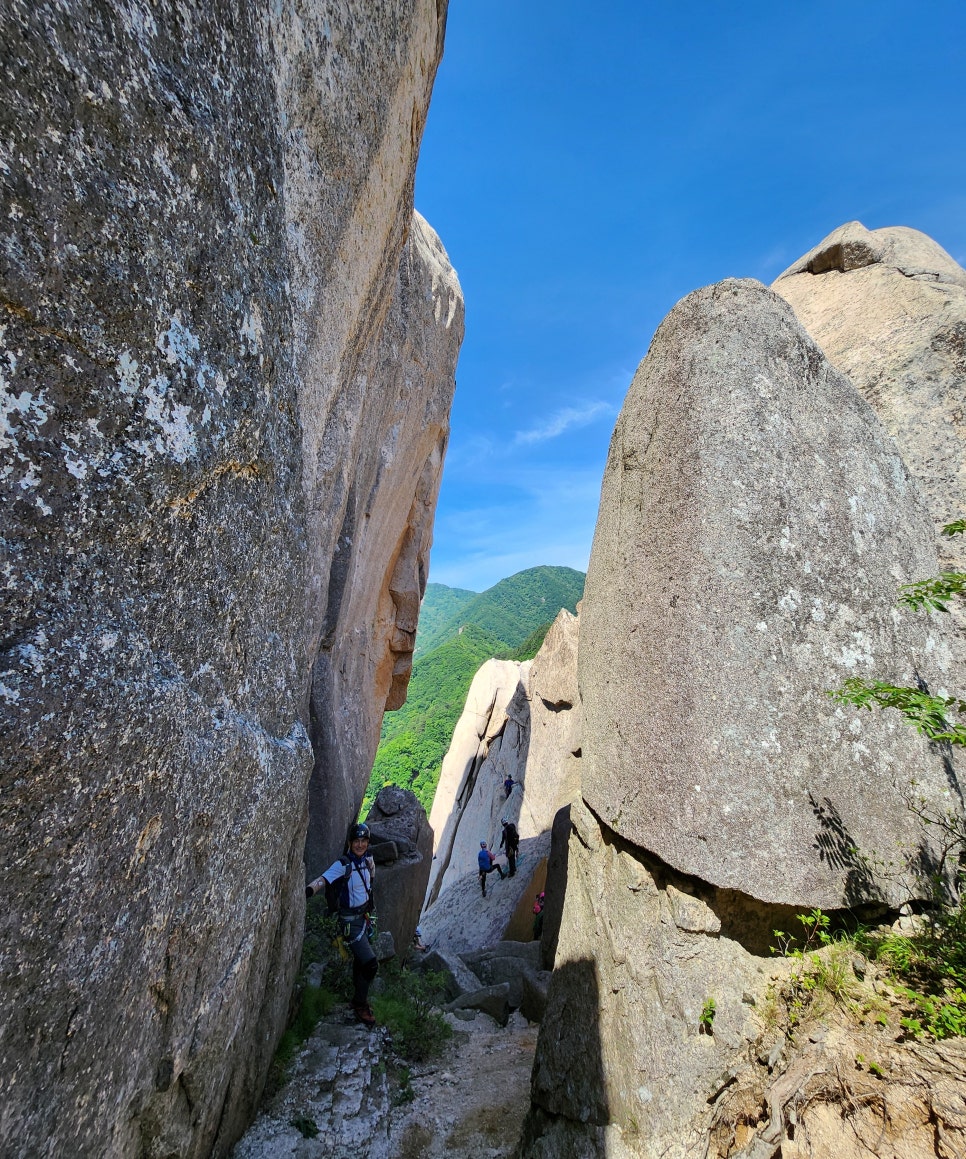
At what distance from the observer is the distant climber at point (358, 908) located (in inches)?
191

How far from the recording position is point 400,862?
25.7ft

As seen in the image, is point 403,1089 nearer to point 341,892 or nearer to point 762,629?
point 341,892

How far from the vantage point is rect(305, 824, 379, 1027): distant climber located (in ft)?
15.9

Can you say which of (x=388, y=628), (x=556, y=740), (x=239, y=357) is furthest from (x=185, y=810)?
(x=556, y=740)

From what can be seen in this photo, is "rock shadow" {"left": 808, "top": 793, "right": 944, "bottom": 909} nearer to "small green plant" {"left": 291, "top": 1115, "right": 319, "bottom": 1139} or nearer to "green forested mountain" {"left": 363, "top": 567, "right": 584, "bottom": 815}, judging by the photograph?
"small green plant" {"left": 291, "top": 1115, "right": 319, "bottom": 1139}

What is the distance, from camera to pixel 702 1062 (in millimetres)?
2871

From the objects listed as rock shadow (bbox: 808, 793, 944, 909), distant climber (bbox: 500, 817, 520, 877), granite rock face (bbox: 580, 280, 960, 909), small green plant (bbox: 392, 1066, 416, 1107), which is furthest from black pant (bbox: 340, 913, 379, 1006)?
distant climber (bbox: 500, 817, 520, 877)

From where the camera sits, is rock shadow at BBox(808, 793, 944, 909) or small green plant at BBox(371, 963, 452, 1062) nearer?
rock shadow at BBox(808, 793, 944, 909)

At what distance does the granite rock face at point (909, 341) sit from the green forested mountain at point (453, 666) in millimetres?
19505

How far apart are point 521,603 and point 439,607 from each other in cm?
3486

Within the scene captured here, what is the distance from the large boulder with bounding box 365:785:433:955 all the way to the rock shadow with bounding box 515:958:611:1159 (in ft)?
11.9

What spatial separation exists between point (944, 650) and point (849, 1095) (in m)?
2.24

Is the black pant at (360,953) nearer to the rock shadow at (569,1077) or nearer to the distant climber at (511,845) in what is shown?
the rock shadow at (569,1077)

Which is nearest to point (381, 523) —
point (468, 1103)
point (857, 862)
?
point (468, 1103)
